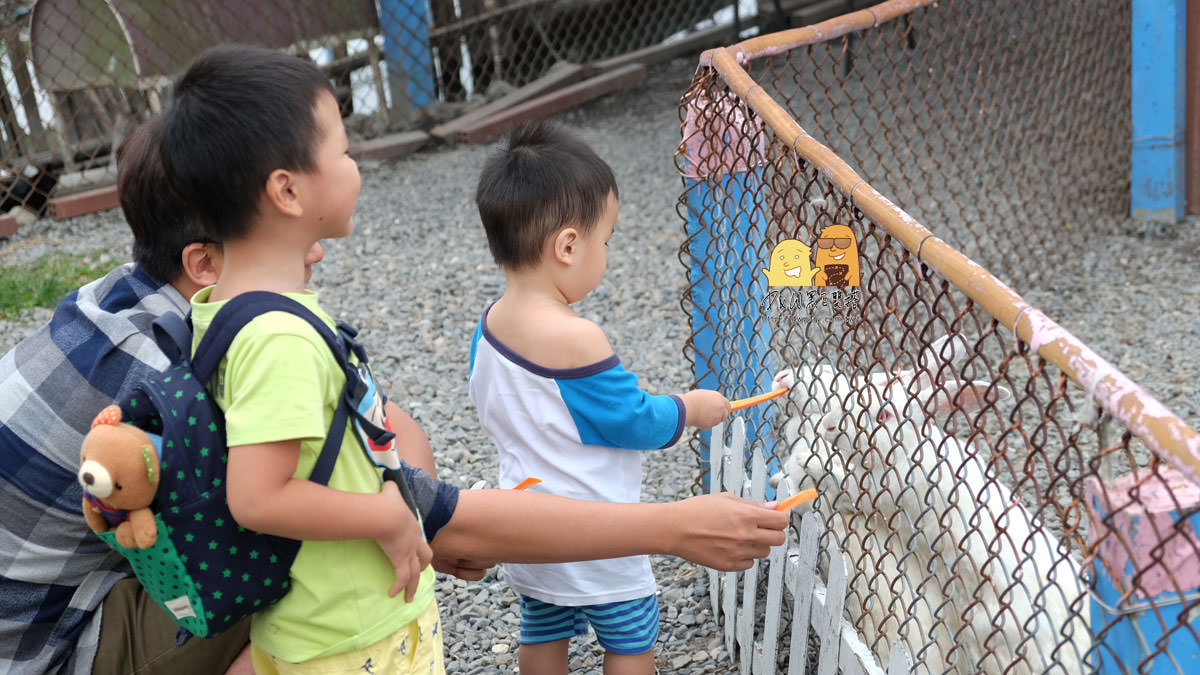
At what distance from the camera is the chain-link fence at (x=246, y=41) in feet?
21.8

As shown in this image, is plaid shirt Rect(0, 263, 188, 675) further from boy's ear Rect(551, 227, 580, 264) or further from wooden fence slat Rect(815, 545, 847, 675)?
wooden fence slat Rect(815, 545, 847, 675)

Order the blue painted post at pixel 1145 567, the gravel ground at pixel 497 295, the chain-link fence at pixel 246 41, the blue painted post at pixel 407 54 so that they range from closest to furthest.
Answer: the blue painted post at pixel 1145 567 → the gravel ground at pixel 497 295 → the chain-link fence at pixel 246 41 → the blue painted post at pixel 407 54

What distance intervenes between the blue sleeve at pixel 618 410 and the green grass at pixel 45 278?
3.95 meters

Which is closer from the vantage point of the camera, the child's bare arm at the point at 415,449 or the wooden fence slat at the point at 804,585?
the child's bare arm at the point at 415,449

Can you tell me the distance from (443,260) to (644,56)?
378 centimetres

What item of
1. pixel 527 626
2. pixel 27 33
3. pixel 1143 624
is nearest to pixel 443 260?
pixel 27 33

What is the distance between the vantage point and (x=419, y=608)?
5.38 ft

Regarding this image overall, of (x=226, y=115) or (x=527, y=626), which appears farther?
(x=527, y=626)

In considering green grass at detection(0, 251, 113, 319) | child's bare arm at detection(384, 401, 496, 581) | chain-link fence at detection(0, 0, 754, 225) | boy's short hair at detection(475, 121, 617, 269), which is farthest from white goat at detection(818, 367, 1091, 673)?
chain-link fence at detection(0, 0, 754, 225)

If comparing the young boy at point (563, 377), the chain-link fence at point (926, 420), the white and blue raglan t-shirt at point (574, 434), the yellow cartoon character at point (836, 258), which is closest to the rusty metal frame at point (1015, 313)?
the chain-link fence at point (926, 420)

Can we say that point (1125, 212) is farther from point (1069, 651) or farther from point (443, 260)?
point (1069, 651)

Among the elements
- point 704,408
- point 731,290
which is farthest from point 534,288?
point 731,290

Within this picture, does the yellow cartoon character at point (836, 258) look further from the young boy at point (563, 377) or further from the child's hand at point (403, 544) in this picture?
the child's hand at point (403, 544)

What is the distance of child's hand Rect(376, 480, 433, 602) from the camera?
1.51 m
